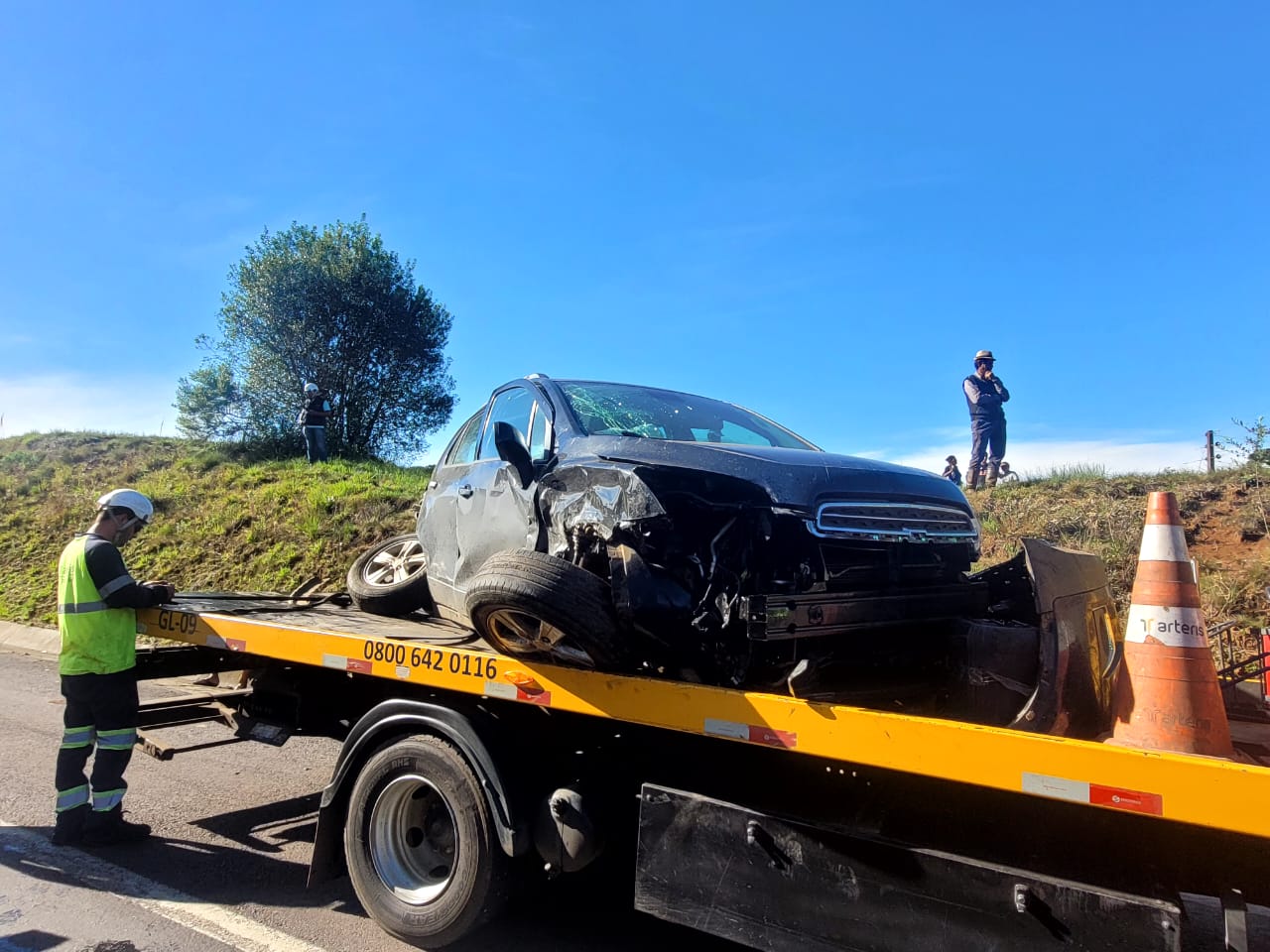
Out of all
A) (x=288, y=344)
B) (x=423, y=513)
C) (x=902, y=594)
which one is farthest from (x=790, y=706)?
(x=288, y=344)

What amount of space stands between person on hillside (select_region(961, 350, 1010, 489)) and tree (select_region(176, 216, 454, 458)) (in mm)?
16588

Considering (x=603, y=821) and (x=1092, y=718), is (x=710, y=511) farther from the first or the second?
(x=1092, y=718)

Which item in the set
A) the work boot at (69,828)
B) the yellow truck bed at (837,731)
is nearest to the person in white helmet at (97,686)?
the work boot at (69,828)

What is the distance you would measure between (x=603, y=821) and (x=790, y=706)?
1.09m

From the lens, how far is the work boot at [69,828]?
4797 mm

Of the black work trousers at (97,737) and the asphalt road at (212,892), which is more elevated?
the black work trousers at (97,737)

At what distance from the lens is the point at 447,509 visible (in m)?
5.35

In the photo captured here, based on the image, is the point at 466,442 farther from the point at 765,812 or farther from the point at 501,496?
the point at 765,812

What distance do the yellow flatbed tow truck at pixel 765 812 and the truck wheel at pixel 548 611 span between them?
0.09 metres

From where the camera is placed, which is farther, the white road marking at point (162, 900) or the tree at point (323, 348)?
the tree at point (323, 348)

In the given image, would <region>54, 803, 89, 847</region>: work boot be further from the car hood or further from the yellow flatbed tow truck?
the car hood

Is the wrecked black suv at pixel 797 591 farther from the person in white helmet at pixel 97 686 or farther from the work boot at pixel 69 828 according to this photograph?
the work boot at pixel 69 828

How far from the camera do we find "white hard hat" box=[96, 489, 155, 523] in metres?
5.37

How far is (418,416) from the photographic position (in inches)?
982
